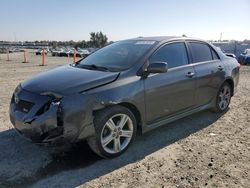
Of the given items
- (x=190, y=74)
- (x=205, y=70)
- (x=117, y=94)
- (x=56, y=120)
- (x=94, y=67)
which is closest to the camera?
(x=56, y=120)

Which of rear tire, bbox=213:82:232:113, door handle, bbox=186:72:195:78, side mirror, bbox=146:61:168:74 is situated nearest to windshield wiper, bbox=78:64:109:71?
side mirror, bbox=146:61:168:74

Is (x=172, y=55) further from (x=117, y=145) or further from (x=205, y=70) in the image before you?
(x=117, y=145)

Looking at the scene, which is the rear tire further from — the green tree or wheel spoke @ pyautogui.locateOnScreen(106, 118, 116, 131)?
the green tree

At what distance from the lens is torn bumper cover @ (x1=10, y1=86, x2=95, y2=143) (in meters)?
3.39

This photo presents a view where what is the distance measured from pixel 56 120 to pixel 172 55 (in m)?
2.39

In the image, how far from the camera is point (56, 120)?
11.1ft

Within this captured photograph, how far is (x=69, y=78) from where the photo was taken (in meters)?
3.94

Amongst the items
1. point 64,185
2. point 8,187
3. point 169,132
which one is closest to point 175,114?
point 169,132

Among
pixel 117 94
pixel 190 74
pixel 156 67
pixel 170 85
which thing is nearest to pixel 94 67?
pixel 117 94

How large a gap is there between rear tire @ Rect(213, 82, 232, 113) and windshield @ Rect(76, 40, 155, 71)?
2165mm

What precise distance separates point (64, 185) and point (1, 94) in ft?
18.1

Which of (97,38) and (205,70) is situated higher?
(97,38)

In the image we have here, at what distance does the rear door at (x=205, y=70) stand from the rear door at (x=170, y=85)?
0.69ft

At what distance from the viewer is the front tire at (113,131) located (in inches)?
145
